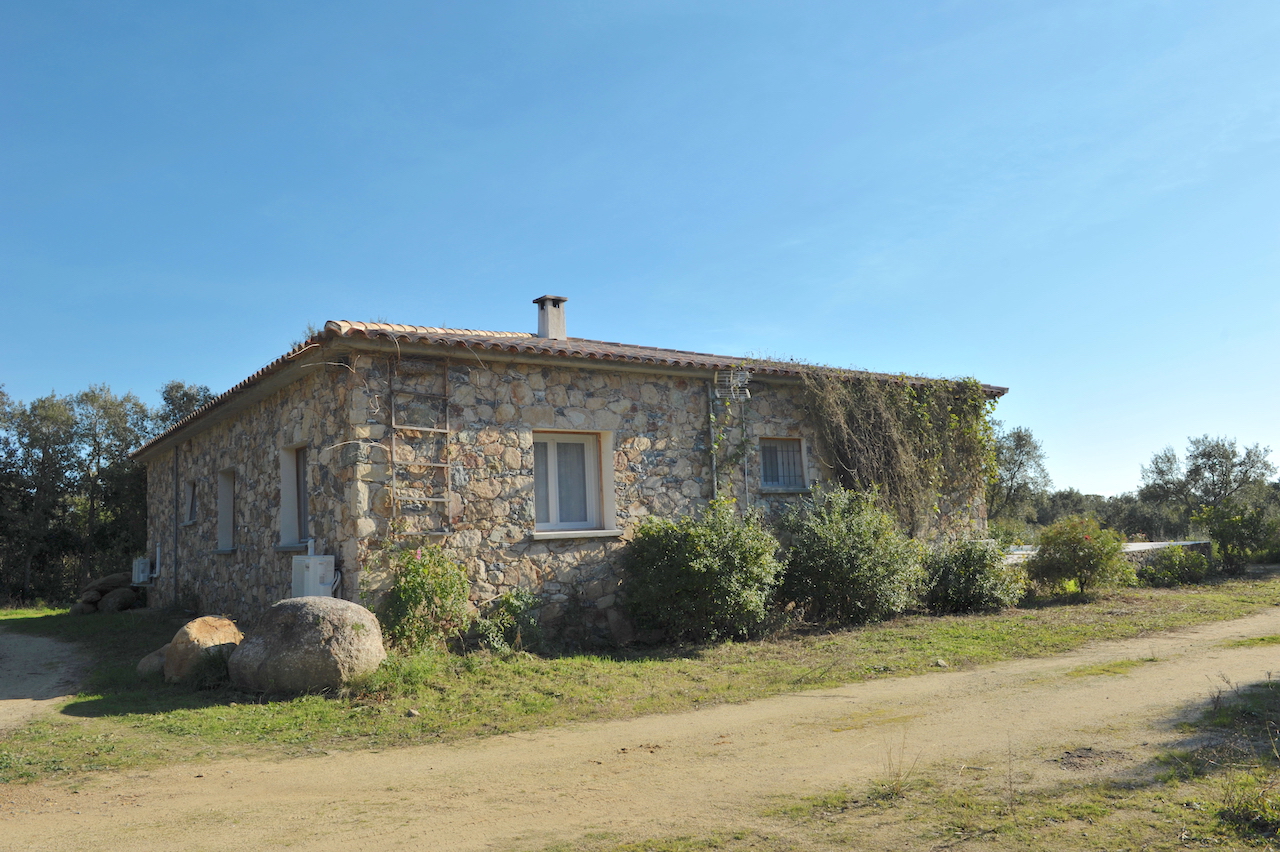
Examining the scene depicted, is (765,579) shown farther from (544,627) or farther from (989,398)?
(989,398)

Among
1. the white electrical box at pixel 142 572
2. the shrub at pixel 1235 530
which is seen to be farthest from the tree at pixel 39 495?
the shrub at pixel 1235 530

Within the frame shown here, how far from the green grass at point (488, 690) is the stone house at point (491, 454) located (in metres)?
1.39

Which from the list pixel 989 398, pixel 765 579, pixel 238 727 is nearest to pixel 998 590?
pixel 989 398

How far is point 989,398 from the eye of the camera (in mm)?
14430

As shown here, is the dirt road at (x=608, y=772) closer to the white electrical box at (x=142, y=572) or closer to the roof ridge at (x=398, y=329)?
the roof ridge at (x=398, y=329)

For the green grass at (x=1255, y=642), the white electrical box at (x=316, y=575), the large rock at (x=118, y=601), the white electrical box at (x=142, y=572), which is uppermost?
the white electrical box at (x=316, y=575)

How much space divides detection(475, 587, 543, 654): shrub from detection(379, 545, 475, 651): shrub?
26 centimetres

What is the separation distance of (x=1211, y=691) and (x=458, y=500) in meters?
7.34

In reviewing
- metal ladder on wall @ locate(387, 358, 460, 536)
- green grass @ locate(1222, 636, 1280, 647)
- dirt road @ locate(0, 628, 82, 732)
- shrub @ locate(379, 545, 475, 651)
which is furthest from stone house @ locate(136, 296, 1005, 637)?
→ green grass @ locate(1222, 636, 1280, 647)

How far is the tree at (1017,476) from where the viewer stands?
29.7m

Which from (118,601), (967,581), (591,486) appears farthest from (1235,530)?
(118,601)

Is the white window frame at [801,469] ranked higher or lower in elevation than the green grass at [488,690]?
higher

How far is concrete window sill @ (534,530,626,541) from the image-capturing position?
399 inches

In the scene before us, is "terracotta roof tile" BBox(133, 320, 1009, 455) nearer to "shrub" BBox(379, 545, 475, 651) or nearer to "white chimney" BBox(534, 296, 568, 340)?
"white chimney" BBox(534, 296, 568, 340)
